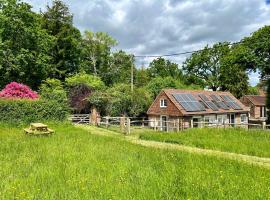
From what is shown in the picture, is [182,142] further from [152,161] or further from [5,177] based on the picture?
[5,177]

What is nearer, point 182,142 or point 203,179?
point 203,179

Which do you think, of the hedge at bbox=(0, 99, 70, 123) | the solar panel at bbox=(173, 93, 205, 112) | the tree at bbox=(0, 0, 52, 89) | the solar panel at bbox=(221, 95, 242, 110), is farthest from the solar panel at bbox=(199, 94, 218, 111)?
the tree at bbox=(0, 0, 52, 89)

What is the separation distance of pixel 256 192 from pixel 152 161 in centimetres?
565

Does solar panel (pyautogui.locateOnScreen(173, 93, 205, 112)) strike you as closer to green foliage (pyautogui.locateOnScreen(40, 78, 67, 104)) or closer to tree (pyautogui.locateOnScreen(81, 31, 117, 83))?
green foliage (pyautogui.locateOnScreen(40, 78, 67, 104))

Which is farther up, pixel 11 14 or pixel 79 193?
pixel 11 14

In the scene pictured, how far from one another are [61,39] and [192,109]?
1064 inches

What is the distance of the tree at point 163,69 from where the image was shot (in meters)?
81.1

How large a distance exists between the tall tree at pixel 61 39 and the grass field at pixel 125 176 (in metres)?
42.5

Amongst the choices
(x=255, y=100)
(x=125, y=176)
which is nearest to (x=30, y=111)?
(x=125, y=176)

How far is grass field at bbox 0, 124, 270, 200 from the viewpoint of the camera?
8266 millimetres

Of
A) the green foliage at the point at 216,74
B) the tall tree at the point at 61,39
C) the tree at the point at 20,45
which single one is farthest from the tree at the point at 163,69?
the tree at the point at 20,45

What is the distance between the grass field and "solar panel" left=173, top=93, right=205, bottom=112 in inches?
1031

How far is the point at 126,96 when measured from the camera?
44281 mm

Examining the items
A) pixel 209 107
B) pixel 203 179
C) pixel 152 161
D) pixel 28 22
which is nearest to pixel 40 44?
pixel 28 22
